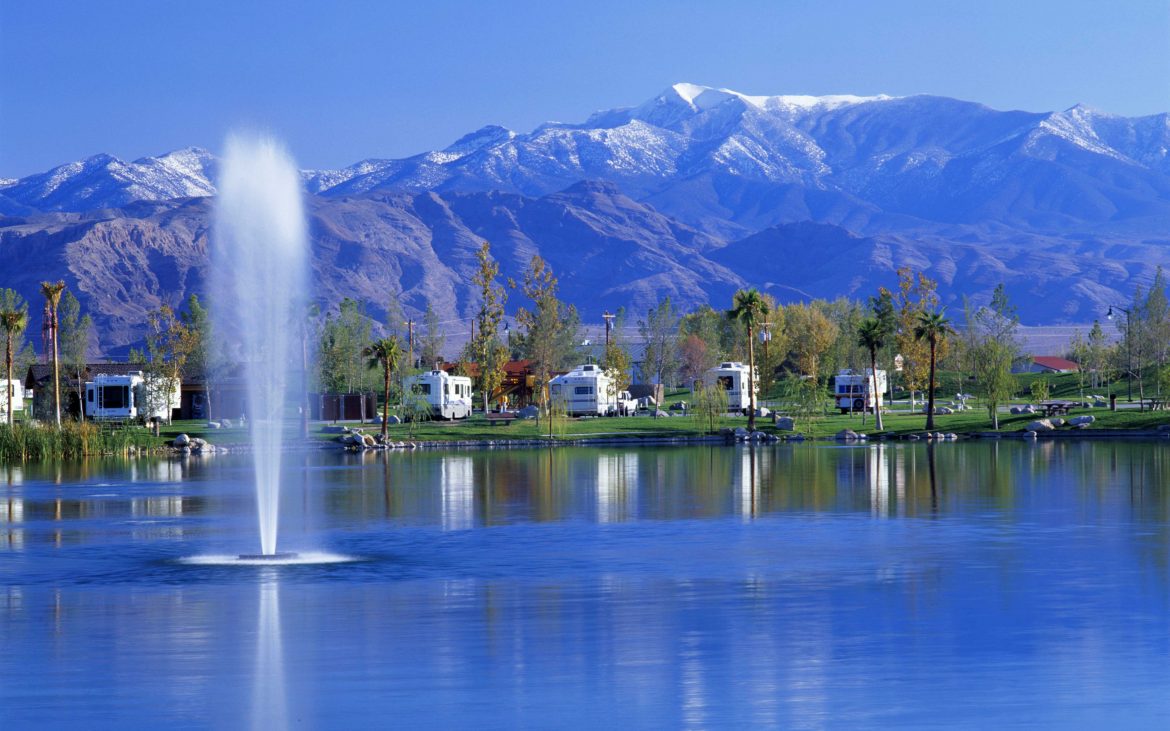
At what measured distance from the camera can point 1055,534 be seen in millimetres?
33344

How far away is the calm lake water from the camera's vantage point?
56.1 feet

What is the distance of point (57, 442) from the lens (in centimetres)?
7269

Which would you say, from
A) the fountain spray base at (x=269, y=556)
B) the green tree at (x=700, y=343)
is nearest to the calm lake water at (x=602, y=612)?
the fountain spray base at (x=269, y=556)

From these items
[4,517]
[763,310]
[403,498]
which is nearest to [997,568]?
[403,498]

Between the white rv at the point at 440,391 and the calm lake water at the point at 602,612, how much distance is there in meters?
50.3

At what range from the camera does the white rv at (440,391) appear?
97.1 metres

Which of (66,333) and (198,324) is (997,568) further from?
(66,333)

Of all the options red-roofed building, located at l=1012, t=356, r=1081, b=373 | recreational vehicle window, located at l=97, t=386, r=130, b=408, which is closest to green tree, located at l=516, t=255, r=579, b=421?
recreational vehicle window, located at l=97, t=386, r=130, b=408

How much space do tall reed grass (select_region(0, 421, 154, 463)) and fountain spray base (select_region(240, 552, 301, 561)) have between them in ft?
142

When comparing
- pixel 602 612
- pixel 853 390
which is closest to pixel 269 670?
pixel 602 612

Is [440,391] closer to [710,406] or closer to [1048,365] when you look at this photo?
[710,406]

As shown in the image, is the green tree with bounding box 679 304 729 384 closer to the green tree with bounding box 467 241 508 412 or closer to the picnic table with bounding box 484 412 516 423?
the green tree with bounding box 467 241 508 412

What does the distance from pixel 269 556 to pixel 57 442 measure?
1802 inches

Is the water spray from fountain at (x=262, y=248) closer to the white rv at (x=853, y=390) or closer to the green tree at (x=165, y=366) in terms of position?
the green tree at (x=165, y=366)
